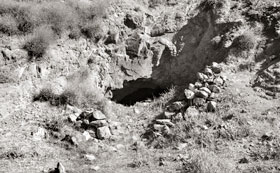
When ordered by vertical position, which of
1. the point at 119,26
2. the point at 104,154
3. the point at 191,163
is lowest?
the point at 104,154

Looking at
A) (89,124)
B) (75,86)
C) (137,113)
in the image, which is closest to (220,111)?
(137,113)

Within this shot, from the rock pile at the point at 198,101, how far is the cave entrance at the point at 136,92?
5.69 feet

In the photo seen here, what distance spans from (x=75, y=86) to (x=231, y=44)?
438cm

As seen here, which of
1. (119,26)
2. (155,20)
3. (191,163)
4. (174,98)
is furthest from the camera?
(155,20)

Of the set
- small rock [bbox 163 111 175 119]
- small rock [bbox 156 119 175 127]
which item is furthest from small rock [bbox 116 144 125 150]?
small rock [bbox 163 111 175 119]

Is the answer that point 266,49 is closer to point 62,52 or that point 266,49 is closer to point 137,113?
point 137,113

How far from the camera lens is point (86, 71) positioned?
8938 mm

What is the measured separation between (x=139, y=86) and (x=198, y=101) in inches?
116

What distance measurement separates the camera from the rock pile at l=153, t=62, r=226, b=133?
743 centimetres

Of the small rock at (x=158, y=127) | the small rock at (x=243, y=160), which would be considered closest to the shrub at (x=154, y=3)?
the small rock at (x=158, y=127)

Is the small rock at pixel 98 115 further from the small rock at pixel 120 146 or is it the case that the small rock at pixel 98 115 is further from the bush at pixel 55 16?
the bush at pixel 55 16

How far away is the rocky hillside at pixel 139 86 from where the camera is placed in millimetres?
6312

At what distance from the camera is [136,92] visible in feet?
34.1

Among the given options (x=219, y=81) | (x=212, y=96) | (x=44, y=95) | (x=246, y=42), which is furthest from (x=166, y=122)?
(x=246, y=42)
